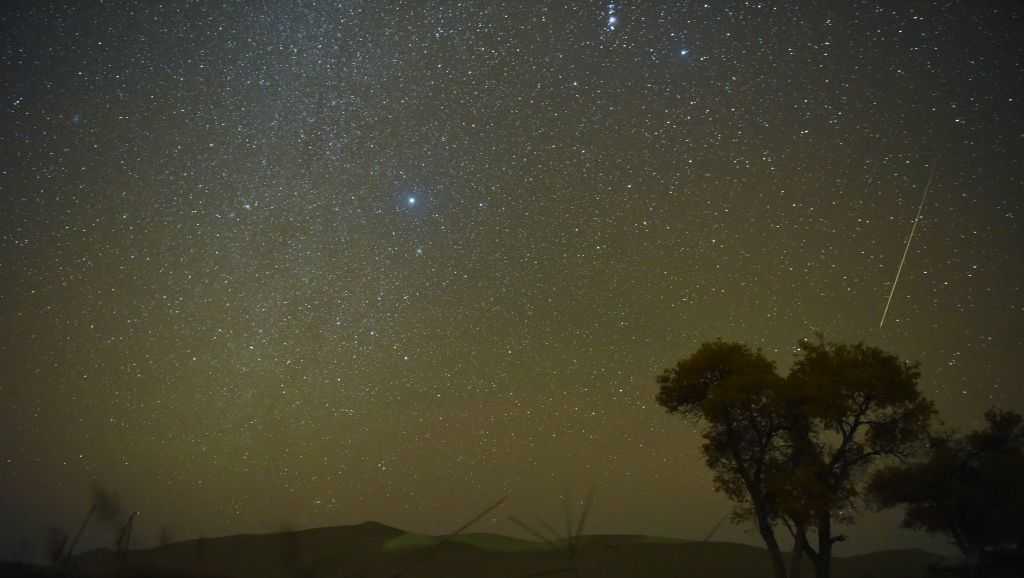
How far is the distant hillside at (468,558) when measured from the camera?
2830 centimetres

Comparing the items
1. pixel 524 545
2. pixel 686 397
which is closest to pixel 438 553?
pixel 524 545

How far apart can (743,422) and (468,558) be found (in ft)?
56.6

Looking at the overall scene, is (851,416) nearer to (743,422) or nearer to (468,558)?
(743,422)

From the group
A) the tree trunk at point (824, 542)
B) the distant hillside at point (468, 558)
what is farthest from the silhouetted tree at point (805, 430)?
the distant hillside at point (468, 558)

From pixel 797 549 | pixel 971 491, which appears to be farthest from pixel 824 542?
pixel 971 491

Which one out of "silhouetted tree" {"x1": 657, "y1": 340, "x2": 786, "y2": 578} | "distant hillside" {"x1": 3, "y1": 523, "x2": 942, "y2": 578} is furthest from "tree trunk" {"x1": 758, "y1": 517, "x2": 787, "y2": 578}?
"distant hillside" {"x1": 3, "y1": 523, "x2": 942, "y2": 578}

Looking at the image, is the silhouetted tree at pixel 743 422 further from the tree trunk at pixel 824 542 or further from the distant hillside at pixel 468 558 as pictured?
the distant hillside at pixel 468 558

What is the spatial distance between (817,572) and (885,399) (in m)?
5.04

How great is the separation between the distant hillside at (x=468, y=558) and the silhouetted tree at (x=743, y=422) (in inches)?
320

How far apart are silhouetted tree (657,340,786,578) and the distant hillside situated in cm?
814

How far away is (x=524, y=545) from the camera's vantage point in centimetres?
3766

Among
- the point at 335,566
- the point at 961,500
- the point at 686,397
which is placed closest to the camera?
the point at 961,500

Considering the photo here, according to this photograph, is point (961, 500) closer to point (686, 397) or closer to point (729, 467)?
point (729, 467)

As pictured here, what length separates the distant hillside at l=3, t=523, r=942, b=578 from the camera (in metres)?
28.3
